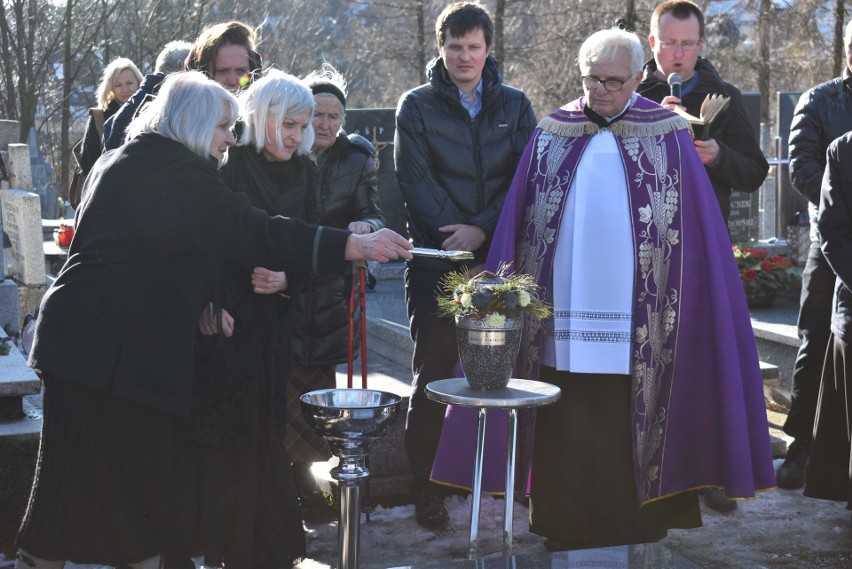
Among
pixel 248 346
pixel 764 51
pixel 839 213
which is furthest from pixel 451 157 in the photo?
pixel 764 51

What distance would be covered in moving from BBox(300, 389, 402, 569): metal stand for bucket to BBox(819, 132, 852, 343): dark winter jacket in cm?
222

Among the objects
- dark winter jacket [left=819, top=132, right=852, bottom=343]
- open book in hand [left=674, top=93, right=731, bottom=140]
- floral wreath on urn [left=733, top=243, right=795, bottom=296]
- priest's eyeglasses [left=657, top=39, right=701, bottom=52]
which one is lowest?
floral wreath on urn [left=733, top=243, right=795, bottom=296]

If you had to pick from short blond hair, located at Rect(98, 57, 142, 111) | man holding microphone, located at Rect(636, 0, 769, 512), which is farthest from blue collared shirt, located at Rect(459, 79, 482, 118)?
short blond hair, located at Rect(98, 57, 142, 111)

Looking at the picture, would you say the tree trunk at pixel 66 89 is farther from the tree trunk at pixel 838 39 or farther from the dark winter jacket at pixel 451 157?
the dark winter jacket at pixel 451 157

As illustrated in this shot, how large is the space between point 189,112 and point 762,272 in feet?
19.8

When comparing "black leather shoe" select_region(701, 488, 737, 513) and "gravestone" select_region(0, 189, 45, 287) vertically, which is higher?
"gravestone" select_region(0, 189, 45, 287)

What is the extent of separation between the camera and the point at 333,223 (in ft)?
16.2

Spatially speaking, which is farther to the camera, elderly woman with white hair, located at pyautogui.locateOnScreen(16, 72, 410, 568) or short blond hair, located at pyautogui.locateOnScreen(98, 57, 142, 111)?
short blond hair, located at pyautogui.locateOnScreen(98, 57, 142, 111)

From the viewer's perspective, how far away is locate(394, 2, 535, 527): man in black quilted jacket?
4.92 meters

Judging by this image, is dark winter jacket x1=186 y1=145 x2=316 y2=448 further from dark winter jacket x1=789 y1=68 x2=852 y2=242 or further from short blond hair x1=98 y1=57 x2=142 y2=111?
short blond hair x1=98 y1=57 x2=142 y2=111

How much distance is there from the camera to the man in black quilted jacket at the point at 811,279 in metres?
5.63

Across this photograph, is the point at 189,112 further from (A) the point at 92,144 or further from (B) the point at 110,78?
(B) the point at 110,78

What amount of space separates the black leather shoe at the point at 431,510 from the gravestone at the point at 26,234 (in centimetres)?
432

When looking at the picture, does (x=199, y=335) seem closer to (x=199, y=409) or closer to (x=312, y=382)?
(x=199, y=409)
